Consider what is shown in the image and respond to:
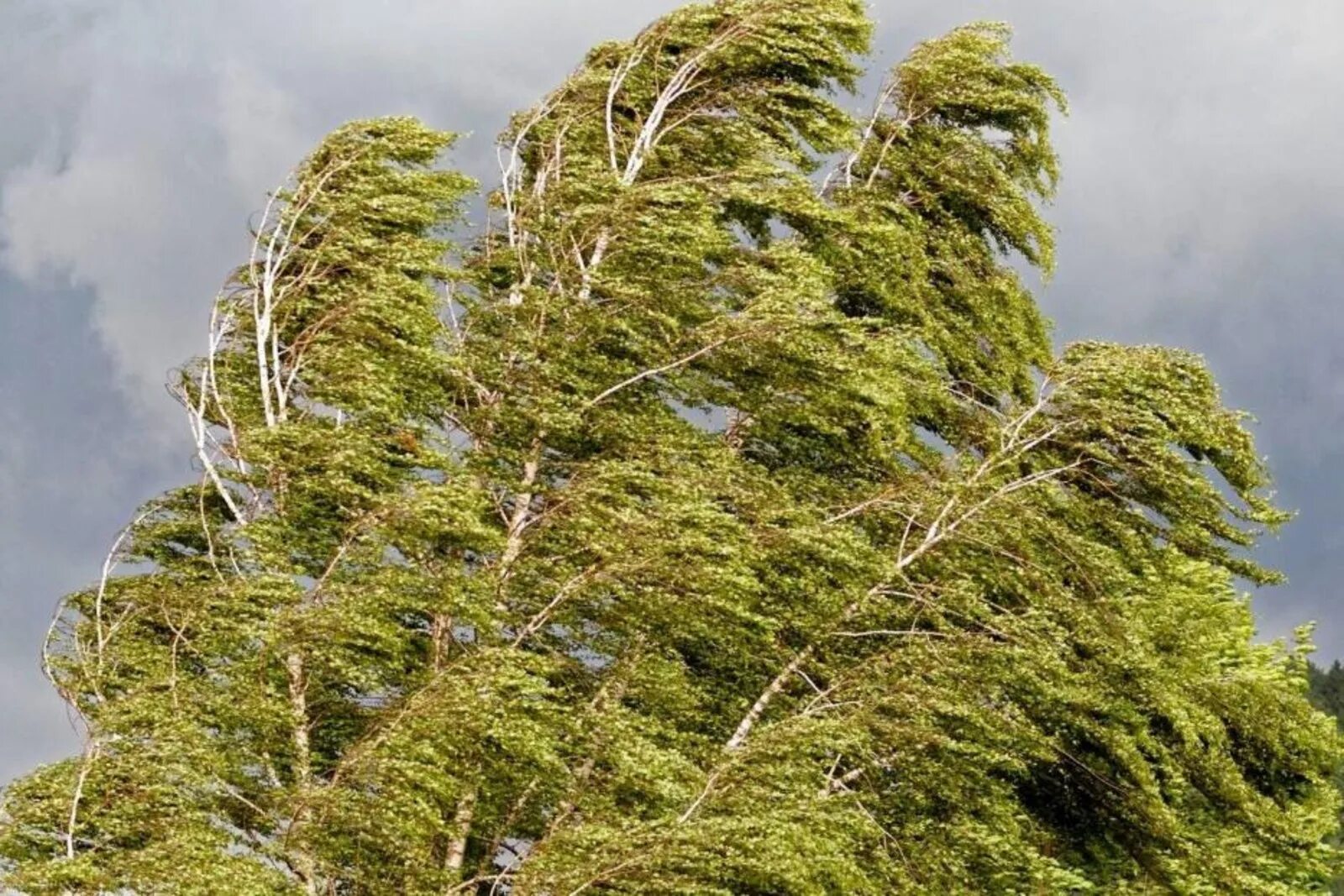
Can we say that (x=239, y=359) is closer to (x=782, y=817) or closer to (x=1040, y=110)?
(x=782, y=817)

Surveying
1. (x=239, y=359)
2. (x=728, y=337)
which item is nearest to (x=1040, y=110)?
(x=728, y=337)

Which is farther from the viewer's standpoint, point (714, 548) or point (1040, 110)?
point (1040, 110)

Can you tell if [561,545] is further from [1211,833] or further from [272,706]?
[1211,833]

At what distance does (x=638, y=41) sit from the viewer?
2386cm

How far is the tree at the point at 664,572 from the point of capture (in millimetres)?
16188

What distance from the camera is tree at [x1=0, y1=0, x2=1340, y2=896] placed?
16188mm

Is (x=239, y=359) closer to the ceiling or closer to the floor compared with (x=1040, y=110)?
closer to the floor

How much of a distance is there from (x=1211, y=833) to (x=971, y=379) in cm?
783

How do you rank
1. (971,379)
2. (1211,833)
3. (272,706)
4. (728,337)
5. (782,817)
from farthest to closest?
(971,379) → (1211,833) → (728,337) → (272,706) → (782,817)

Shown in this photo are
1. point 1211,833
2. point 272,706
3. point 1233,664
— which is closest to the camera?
point 272,706

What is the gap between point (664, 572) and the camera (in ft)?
57.4

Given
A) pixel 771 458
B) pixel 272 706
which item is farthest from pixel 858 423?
pixel 272 706

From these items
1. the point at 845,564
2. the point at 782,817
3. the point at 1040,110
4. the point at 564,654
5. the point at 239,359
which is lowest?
the point at 782,817

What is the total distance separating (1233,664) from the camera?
2959cm
